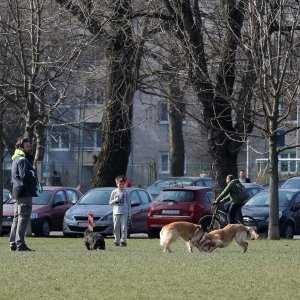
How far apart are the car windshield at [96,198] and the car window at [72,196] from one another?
8.65ft

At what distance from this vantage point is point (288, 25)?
31438 mm

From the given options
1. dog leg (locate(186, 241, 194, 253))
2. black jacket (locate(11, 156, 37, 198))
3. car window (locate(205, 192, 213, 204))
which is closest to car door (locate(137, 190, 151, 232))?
car window (locate(205, 192, 213, 204))

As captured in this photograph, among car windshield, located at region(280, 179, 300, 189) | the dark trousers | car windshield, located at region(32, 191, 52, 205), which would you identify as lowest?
the dark trousers

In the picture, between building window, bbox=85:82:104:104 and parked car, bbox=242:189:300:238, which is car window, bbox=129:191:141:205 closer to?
parked car, bbox=242:189:300:238

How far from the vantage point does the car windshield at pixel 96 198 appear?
3478 cm

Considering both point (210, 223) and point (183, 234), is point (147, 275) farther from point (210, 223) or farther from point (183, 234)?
point (210, 223)

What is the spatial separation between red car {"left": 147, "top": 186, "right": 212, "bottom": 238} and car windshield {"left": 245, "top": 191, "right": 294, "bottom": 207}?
144cm

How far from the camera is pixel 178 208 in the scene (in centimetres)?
3481

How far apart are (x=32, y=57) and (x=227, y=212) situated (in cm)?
722

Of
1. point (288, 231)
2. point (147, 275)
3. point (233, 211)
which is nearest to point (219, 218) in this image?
point (233, 211)

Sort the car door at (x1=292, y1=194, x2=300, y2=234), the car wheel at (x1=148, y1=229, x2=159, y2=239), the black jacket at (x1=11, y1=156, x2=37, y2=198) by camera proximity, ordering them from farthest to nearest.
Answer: the car wheel at (x1=148, y1=229, x2=159, y2=239)
the car door at (x1=292, y1=194, x2=300, y2=234)
the black jacket at (x1=11, y1=156, x2=37, y2=198)

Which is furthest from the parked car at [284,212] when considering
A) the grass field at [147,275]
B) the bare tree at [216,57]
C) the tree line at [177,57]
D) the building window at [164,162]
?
the building window at [164,162]

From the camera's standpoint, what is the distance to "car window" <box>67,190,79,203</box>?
37906 mm

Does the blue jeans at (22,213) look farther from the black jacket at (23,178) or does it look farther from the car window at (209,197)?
the car window at (209,197)
